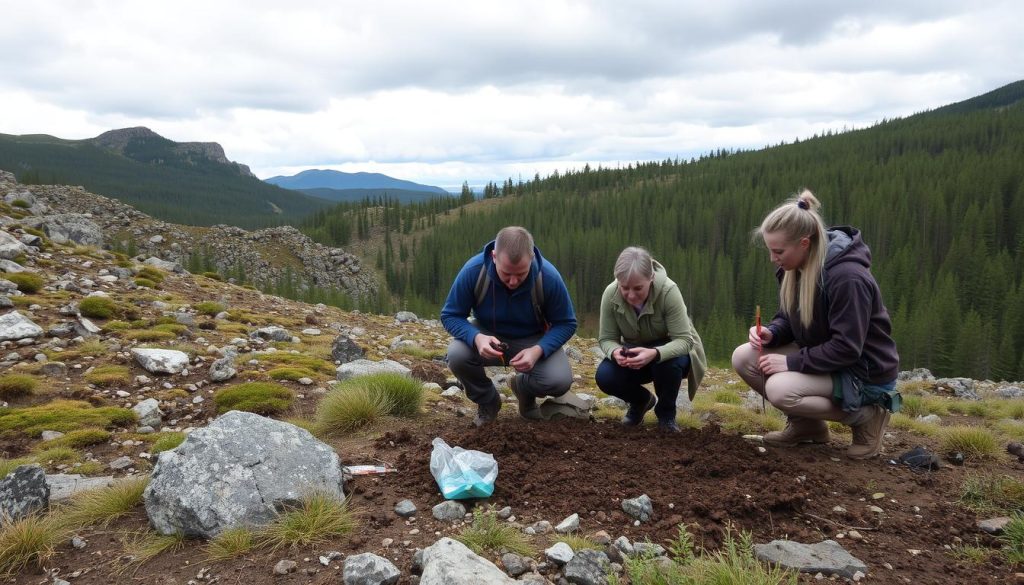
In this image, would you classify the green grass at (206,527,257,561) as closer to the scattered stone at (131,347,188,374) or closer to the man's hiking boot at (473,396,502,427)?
the man's hiking boot at (473,396,502,427)

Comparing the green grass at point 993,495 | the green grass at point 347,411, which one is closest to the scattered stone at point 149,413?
the green grass at point 347,411

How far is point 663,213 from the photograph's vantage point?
387 ft

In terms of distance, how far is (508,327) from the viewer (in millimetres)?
6766

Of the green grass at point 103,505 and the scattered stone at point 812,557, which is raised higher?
the scattered stone at point 812,557

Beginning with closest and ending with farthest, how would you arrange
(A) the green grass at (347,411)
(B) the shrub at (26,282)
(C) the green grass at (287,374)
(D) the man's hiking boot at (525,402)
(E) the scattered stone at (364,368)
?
(A) the green grass at (347,411), (D) the man's hiking boot at (525,402), (C) the green grass at (287,374), (E) the scattered stone at (364,368), (B) the shrub at (26,282)

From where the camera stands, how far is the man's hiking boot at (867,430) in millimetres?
5859

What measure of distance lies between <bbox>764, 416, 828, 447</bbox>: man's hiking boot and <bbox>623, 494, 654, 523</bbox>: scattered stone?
2790 mm

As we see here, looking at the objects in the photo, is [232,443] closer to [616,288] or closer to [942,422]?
[616,288]

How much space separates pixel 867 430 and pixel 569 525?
12.4 ft

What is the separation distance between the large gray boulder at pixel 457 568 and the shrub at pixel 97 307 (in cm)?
1155

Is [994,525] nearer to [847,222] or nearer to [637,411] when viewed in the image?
[637,411]

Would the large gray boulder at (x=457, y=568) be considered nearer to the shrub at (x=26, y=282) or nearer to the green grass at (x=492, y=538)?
the green grass at (x=492, y=538)

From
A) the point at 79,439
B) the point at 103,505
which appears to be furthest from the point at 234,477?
the point at 79,439

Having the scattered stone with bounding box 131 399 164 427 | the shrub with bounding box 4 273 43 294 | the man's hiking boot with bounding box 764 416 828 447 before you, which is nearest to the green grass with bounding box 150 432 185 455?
the scattered stone with bounding box 131 399 164 427
